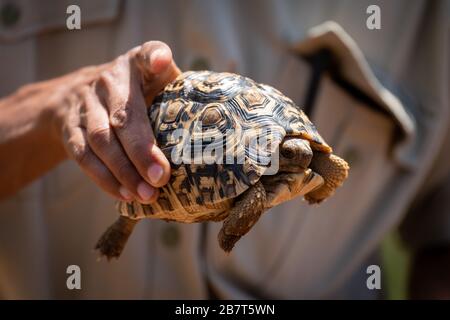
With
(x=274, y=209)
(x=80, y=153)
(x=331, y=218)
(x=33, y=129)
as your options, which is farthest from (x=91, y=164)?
(x=331, y=218)

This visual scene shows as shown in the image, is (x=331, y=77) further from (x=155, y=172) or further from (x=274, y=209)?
(x=155, y=172)

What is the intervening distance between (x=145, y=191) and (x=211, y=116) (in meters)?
0.15

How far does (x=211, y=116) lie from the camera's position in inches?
36.7

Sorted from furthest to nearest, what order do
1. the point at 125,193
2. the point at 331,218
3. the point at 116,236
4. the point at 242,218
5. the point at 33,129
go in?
the point at 331,218 < the point at 33,129 < the point at 116,236 < the point at 125,193 < the point at 242,218

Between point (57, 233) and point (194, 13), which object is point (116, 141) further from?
point (57, 233)

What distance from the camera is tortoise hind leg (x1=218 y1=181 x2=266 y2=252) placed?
0.85 meters

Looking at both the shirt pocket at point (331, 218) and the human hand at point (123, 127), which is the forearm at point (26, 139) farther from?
the shirt pocket at point (331, 218)

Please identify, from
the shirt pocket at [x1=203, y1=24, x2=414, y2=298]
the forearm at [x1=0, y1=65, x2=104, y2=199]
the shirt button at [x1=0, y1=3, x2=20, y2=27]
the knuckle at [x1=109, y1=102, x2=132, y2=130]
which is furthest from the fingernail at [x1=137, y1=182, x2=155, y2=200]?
the shirt button at [x1=0, y1=3, x2=20, y2=27]

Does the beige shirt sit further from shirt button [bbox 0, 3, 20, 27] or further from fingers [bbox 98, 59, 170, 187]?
fingers [bbox 98, 59, 170, 187]

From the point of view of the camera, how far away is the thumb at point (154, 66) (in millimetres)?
980

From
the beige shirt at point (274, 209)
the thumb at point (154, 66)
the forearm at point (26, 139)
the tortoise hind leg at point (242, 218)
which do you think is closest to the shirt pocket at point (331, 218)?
the beige shirt at point (274, 209)

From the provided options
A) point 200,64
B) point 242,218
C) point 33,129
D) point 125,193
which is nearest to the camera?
point 242,218

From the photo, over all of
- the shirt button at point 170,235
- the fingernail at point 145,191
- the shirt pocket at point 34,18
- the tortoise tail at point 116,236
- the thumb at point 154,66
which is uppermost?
the shirt pocket at point 34,18

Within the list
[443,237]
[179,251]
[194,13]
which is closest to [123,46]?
[194,13]
